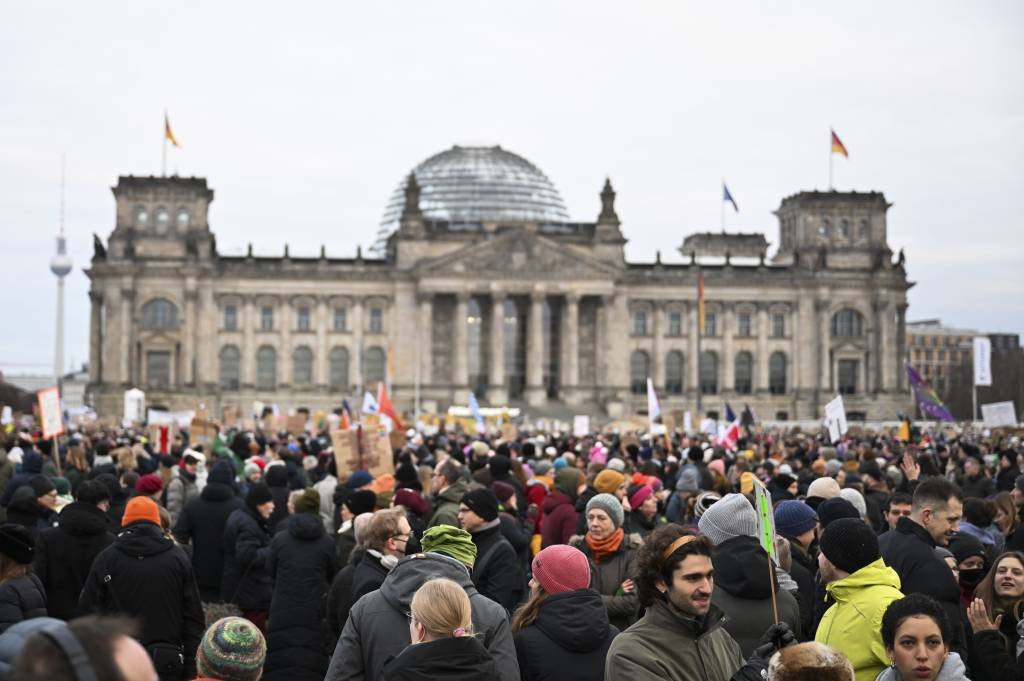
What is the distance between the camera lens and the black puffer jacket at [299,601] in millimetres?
10953

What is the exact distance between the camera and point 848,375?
3617 inches

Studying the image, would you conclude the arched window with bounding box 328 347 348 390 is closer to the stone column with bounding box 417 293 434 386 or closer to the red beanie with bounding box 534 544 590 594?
the stone column with bounding box 417 293 434 386

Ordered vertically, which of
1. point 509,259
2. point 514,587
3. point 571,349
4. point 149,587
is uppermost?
point 509,259

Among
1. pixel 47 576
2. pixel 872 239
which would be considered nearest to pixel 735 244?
pixel 872 239

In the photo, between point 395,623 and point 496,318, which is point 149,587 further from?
point 496,318

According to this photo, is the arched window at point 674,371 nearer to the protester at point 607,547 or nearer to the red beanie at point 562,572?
the protester at point 607,547

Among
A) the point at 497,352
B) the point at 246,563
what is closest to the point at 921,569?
the point at 246,563

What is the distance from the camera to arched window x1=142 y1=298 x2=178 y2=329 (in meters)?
85.2

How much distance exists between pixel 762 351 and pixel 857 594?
84731 millimetres

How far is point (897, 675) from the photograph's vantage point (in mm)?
6711

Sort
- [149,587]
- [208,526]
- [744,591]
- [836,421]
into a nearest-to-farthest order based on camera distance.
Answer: [744,591] → [149,587] → [208,526] → [836,421]

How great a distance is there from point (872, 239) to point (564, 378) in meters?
24.5

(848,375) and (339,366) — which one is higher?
(339,366)

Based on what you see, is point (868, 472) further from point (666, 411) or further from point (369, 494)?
point (666, 411)
